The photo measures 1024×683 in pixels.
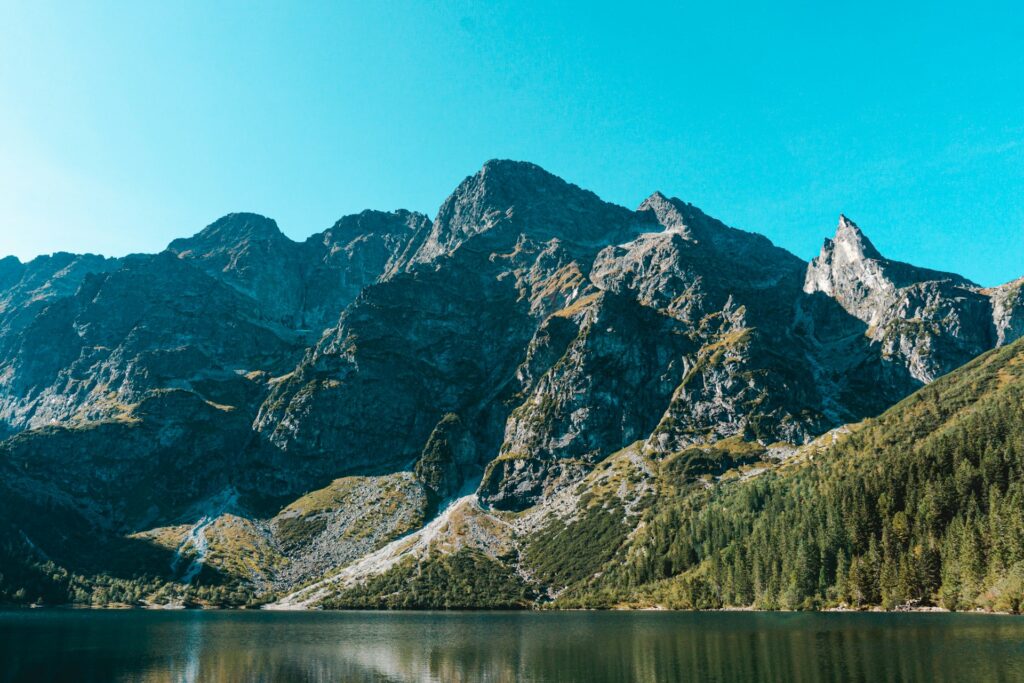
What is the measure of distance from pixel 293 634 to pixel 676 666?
3767 inches

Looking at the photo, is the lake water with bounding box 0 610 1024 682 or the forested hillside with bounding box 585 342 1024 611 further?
the forested hillside with bounding box 585 342 1024 611

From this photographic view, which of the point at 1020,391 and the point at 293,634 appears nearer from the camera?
the point at 293,634

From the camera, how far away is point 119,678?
71.9 meters

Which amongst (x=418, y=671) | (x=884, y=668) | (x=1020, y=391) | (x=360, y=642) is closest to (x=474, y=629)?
(x=360, y=642)

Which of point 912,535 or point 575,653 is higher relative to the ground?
point 912,535

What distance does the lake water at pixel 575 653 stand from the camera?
2549 inches

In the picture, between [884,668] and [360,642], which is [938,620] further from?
[360,642]

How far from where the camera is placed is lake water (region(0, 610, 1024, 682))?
6475 cm

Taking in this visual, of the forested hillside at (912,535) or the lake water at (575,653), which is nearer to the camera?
the lake water at (575,653)

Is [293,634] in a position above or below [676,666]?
below

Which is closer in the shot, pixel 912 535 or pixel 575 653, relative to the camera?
pixel 575 653

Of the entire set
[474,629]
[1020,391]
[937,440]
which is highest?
[1020,391]

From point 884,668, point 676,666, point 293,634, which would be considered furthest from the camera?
point 293,634

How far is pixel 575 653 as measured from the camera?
88.4 meters
